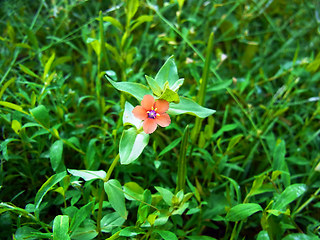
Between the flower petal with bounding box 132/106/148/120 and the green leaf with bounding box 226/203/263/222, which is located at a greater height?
the flower petal with bounding box 132/106/148/120

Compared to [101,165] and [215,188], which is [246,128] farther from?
[101,165]

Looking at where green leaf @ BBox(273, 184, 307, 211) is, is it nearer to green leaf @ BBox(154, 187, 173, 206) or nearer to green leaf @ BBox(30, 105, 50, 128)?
green leaf @ BBox(154, 187, 173, 206)

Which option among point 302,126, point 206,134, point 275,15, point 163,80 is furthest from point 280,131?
point 275,15

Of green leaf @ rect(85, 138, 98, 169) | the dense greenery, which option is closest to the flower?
the dense greenery

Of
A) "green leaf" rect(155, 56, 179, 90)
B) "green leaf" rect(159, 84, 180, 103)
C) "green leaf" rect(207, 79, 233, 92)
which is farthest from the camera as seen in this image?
"green leaf" rect(207, 79, 233, 92)

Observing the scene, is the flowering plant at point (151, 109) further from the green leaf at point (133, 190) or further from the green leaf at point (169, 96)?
the green leaf at point (133, 190)

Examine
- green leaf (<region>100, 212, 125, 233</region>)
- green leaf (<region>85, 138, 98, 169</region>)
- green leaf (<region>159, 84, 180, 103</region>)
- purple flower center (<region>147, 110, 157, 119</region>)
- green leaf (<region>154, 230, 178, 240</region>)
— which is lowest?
green leaf (<region>154, 230, 178, 240</region>)
